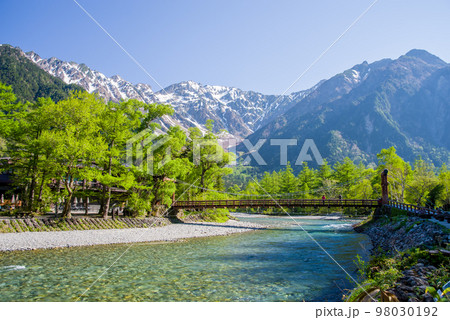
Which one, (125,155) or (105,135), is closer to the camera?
(105,135)

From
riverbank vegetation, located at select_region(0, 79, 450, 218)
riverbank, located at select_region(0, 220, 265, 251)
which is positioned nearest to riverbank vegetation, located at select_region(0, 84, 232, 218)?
riverbank vegetation, located at select_region(0, 79, 450, 218)

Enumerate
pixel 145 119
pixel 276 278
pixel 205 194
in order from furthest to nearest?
1. pixel 205 194
2. pixel 145 119
3. pixel 276 278

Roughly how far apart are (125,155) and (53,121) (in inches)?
233

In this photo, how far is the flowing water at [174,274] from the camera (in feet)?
25.6

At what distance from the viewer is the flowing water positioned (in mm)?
7816

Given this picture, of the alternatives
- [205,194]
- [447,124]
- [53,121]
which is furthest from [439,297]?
[447,124]

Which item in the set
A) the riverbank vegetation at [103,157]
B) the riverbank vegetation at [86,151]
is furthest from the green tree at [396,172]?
the riverbank vegetation at [86,151]

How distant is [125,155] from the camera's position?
25047 mm

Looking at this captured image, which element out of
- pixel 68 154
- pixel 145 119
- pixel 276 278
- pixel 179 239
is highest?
pixel 145 119

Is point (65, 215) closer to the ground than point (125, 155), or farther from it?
closer to the ground

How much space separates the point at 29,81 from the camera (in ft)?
451

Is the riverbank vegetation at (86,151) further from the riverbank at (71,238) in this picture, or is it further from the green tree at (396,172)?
the green tree at (396,172)

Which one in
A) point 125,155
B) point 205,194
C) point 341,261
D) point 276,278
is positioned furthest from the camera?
point 205,194

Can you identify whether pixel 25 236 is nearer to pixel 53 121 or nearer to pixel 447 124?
pixel 53 121
